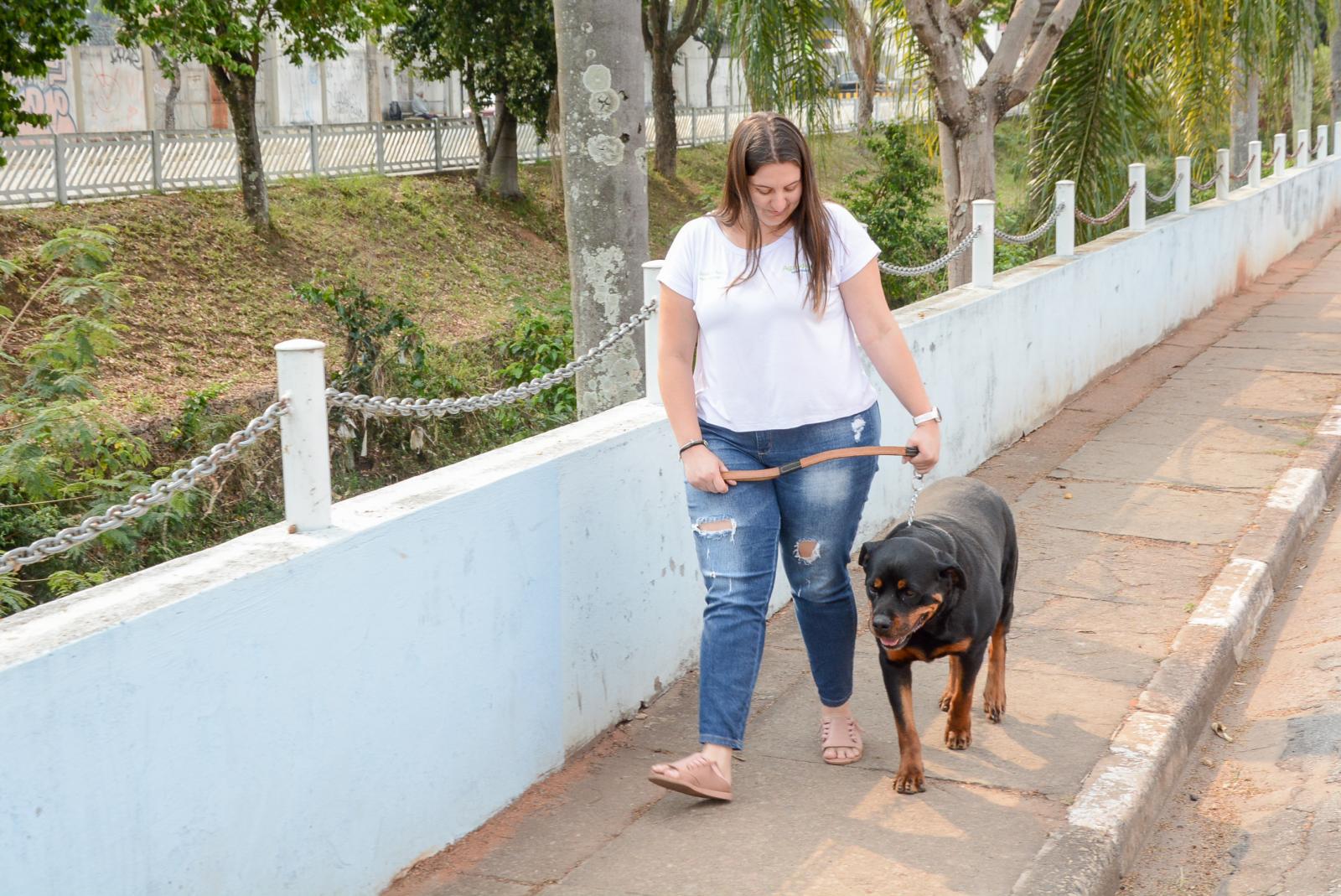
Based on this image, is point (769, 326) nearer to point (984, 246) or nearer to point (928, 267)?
point (928, 267)

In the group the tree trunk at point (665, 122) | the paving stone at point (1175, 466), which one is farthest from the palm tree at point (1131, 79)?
the tree trunk at point (665, 122)

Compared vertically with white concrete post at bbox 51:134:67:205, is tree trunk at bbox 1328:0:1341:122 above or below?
above

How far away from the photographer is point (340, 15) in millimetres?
17875

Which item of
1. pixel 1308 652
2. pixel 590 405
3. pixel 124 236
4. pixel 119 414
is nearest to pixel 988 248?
pixel 590 405

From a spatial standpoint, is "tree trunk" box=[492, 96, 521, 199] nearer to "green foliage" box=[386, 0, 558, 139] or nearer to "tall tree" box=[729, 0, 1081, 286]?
"green foliage" box=[386, 0, 558, 139]

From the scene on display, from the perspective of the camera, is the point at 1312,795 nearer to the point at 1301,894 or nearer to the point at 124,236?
the point at 1301,894

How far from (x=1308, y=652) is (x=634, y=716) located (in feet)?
8.87

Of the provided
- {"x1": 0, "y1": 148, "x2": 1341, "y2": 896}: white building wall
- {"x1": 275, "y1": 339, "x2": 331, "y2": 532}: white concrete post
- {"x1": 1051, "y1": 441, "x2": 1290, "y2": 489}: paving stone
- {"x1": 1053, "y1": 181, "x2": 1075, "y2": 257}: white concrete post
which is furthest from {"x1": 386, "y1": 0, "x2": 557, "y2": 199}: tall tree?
{"x1": 275, "y1": 339, "x2": 331, "y2": 532}: white concrete post

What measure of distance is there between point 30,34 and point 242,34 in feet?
18.3

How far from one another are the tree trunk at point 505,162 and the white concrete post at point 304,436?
23.3m

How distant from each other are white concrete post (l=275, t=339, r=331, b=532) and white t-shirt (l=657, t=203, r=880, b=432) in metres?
1.02

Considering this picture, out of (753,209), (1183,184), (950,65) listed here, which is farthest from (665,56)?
(753,209)

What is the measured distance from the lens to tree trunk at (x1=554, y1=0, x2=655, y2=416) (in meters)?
6.50

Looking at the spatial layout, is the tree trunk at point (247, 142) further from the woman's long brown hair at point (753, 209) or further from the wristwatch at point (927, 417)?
the wristwatch at point (927, 417)
